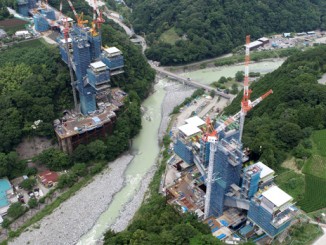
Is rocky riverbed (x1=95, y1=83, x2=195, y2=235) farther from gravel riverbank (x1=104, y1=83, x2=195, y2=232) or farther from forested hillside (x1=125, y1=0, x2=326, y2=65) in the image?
forested hillside (x1=125, y1=0, x2=326, y2=65)

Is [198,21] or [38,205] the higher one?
[198,21]

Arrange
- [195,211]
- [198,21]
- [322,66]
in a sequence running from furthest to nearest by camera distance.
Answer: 1. [198,21]
2. [322,66]
3. [195,211]

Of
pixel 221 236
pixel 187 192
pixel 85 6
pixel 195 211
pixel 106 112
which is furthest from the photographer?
pixel 85 6

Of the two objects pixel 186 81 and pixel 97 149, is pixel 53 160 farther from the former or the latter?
pixel 186 81

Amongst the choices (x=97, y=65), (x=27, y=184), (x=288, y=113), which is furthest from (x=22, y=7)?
(x=288, y=113)

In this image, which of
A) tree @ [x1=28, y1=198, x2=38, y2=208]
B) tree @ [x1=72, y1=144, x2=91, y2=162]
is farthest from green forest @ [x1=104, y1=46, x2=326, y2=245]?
tree @ [x1=28, y1=198, x2=38, y2=208]

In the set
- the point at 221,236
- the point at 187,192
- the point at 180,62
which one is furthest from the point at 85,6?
the point at 221,236

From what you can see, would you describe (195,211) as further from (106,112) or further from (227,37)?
(227,37)
